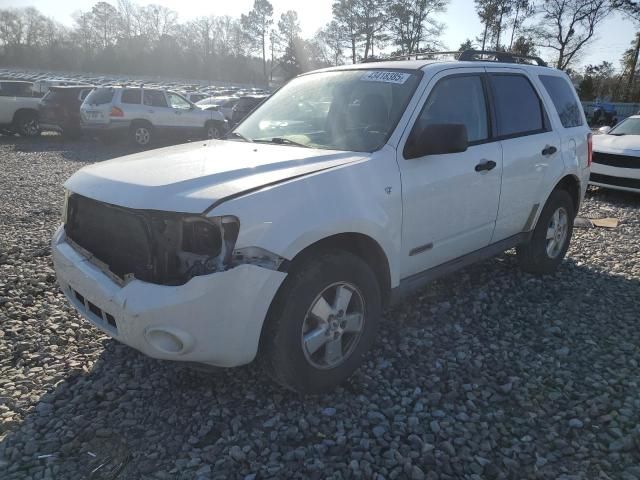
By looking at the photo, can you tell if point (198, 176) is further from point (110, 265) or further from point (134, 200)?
point (110, 265)

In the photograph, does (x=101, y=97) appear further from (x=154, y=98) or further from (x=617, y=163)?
(x=617, y=163)

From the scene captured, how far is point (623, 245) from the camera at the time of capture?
603 centimetres

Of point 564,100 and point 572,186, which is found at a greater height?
point 564,100

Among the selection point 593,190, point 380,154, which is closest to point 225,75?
point 593,190

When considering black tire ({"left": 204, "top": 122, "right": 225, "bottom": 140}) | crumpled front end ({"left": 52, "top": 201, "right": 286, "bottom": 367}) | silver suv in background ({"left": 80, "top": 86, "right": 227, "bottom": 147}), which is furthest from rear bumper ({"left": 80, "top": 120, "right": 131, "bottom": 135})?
crumpled front end ({"left": 52, "top": 201, "right": 286, "bottom": 367})

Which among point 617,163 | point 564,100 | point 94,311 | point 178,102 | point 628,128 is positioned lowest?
point 94,311

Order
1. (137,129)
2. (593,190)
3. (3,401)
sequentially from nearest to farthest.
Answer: (3,401), (593,190), (137,129)

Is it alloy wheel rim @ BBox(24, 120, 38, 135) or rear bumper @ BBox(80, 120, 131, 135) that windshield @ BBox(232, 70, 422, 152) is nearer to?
rear bumper @ BBox(80, 120, 131, 135)

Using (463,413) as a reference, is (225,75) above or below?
above

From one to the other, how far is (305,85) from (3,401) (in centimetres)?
305

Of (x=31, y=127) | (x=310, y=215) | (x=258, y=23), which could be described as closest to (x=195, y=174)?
(x=310, y=215)

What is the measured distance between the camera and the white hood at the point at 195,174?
2342 mm

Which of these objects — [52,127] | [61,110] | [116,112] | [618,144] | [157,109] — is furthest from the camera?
[52,127]

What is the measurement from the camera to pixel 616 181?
8.48 meters
